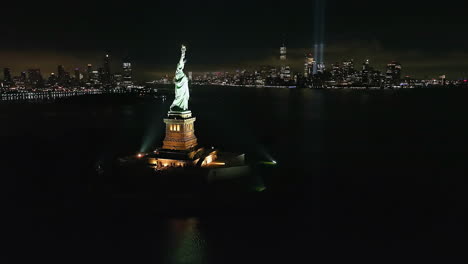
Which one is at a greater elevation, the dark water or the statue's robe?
the statue's robe

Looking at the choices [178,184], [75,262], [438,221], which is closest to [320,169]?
[438,221]

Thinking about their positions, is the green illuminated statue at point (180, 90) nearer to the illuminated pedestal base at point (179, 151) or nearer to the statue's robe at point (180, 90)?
the statue's robe at point (180, 90)

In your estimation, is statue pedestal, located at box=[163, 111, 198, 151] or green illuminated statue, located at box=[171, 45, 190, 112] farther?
green illuminated statue, located at box=[171, 45, 190, 112]

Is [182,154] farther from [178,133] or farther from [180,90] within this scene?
[180,90]

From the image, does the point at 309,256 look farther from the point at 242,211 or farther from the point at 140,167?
the point at 140,167

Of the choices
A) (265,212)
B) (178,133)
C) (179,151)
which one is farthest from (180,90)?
(265,212)

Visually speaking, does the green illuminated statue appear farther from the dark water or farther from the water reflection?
the water reflection

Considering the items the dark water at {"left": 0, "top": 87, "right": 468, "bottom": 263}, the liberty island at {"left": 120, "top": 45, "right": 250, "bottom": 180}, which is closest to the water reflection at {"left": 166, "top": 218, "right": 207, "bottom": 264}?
the dark water at {"left": 0, "top": 87, "right": 468, "bottom": 263}
